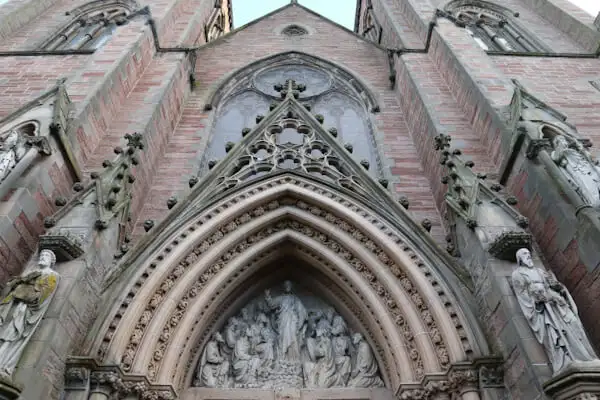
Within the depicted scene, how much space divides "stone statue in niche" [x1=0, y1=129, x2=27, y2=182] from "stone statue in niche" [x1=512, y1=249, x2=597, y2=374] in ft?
18.9

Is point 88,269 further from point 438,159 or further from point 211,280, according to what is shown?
point 438,159

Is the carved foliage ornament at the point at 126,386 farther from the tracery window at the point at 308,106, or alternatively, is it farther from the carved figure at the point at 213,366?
the tracery window at the point at 308,106

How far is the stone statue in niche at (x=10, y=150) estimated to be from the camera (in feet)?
17.5

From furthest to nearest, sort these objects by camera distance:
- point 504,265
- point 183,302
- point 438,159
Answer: point 438,159 < point 183,302 < point 504,265

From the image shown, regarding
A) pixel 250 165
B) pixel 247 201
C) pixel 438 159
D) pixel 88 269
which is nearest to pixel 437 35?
pixel 438 159

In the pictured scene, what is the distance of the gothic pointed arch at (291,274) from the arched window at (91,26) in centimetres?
750

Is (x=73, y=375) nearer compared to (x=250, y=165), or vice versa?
(x=73, y=375)

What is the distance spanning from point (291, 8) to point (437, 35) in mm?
6208

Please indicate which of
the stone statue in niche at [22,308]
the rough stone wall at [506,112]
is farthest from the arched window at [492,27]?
the stone statue in niche at [22,308]

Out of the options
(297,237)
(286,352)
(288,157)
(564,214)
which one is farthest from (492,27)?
(286,352)

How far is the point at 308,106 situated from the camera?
10.6 metres

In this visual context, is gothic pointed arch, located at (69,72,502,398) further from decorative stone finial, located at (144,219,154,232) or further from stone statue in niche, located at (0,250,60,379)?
stone statue in niche, located at (0,250,60,379)

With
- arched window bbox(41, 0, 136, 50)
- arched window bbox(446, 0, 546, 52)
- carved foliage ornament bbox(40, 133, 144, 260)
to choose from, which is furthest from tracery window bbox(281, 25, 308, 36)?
carved foliage ornament bbox(40, 133, 144, 260)

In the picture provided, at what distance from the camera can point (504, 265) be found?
5086mm
